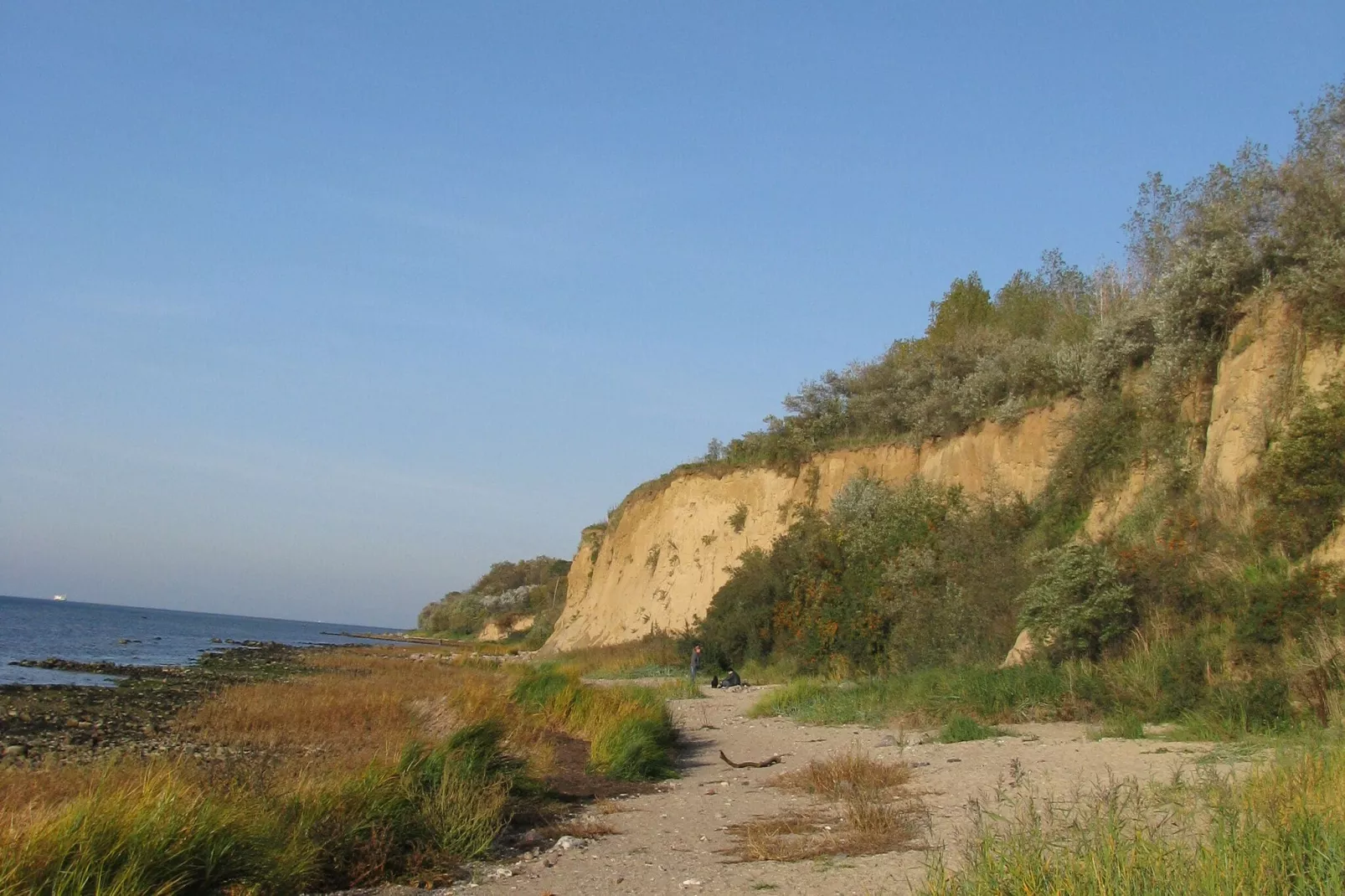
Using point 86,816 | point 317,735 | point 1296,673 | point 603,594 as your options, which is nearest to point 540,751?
point 317,735

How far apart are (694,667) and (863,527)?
6.57 metres

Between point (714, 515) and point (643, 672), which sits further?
point (714, 515)

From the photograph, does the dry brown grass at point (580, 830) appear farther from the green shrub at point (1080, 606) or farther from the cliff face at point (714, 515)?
the cliff face at point (714, 515)

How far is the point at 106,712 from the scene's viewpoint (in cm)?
2011

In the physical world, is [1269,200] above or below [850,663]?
above

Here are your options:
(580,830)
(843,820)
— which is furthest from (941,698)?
(580,830)

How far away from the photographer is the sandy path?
24.8 ft

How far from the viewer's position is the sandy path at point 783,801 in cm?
755

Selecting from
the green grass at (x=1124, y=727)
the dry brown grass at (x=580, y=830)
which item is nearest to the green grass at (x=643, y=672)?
the green grass at (x=1124, y=727)

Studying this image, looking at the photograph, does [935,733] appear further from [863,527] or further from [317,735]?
[863,527]

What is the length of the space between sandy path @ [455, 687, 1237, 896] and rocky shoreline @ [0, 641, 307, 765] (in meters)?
5.81

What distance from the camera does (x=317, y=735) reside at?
1516 cm

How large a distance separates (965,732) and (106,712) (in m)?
16.8

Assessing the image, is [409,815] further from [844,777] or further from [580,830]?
[844,777]
